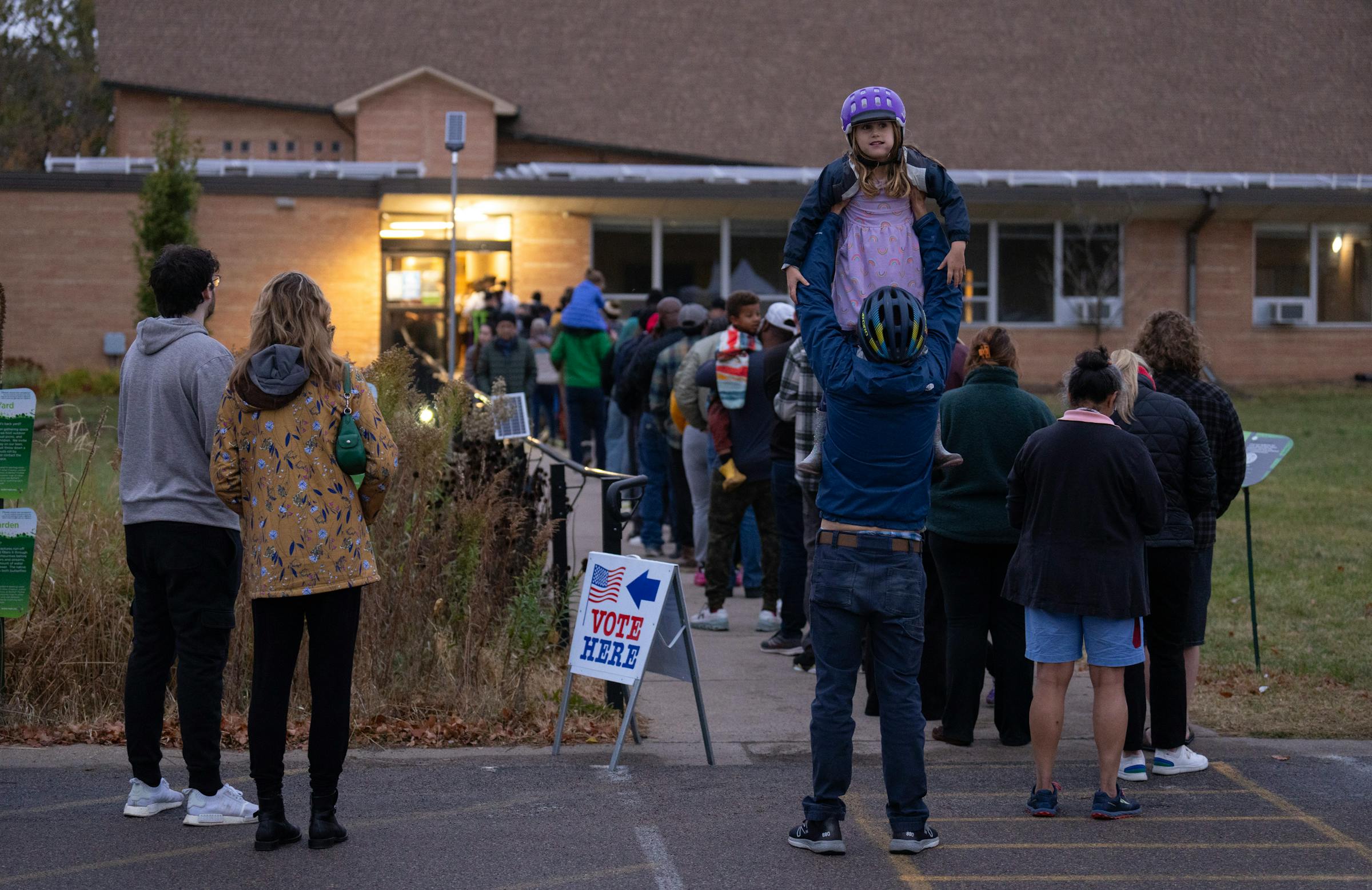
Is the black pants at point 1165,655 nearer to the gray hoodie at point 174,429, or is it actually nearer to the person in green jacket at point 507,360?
the gray hoodie at point 174,429

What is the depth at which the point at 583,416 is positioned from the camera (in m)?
15.1

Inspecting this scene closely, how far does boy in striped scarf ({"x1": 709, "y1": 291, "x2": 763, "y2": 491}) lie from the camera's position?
30.4 ft

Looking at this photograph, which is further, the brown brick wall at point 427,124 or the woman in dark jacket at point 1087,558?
the brown brick wall at point 427,124

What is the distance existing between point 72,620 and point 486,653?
196cm

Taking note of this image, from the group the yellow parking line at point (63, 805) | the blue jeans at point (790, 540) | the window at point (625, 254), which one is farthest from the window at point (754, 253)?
the yellow parking line at point (63, 805)

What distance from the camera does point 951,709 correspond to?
684 centimetres

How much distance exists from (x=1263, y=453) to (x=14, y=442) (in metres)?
6.15

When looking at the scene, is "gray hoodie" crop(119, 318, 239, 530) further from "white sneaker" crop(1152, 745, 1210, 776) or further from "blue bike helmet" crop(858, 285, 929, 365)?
"white sneaker" crop(1152, 745, 1210, 776)

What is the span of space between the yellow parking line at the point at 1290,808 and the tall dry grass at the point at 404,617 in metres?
2.80

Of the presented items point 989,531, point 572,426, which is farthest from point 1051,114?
point 989,531

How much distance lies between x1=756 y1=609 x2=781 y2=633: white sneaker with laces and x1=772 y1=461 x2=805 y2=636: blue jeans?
0.63 m

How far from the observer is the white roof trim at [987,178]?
27.5 metres

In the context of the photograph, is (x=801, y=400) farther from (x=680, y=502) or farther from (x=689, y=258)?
(x=689, y=258)

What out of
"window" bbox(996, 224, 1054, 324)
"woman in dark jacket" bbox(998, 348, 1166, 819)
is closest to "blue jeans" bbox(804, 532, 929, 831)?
"woman in dark jacket" bbox(998, 348, 1166, 819)
